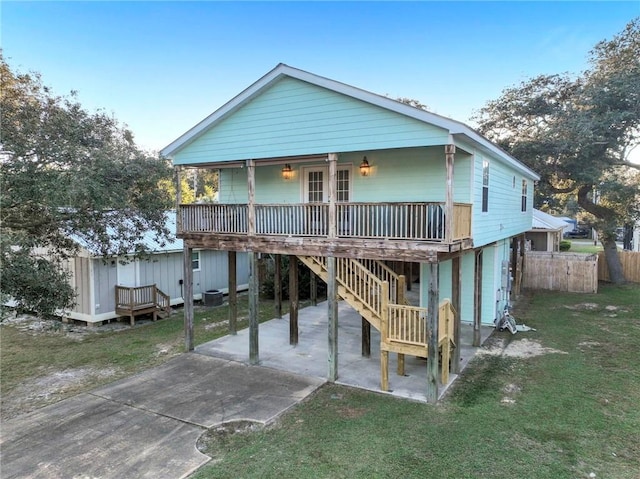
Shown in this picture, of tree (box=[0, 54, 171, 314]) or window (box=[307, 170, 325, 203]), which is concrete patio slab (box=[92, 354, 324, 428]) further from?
window (box=[307, 170, 325, 203])

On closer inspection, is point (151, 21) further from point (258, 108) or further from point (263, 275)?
point (263, 275)

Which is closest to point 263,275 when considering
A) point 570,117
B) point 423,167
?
point 423,167

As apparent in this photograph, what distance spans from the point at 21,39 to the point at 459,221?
12.2m

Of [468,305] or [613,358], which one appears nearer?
[613,358]

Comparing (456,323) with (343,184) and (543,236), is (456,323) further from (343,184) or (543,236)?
(543,236)

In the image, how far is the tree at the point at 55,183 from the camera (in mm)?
8305

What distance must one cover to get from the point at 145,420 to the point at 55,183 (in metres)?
5.48

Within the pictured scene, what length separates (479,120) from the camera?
2520 centimetres

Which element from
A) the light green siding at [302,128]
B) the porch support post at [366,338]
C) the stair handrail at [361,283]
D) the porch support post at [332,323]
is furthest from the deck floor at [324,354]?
the light green siding at [302,128]

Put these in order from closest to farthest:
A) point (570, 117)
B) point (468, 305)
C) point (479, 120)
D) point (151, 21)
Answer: point (468, 305) < point (151, 21) < point (570, 117) < point (479, 120)

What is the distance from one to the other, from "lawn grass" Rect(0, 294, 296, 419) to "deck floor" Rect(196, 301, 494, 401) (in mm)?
1201

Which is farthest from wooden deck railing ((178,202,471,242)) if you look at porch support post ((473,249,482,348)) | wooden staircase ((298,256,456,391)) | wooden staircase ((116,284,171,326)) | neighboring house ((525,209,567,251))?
neighboring house ((525,209,567,251))

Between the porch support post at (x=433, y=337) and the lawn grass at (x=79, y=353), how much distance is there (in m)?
6.71

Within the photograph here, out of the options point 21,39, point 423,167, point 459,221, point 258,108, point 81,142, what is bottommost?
point 459,221
